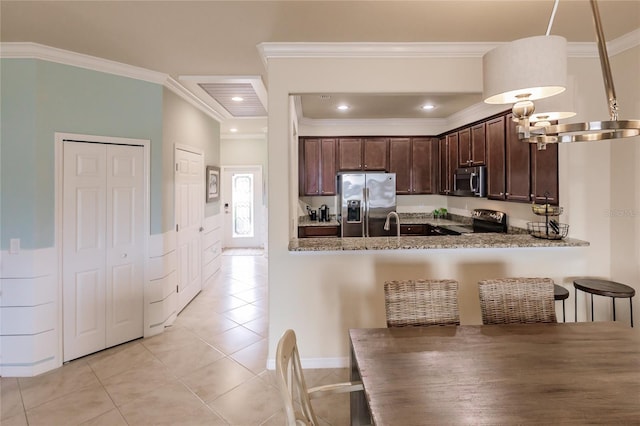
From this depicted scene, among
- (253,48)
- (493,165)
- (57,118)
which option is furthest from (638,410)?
(57,118)

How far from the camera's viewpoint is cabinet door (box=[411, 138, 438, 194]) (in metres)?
5.52

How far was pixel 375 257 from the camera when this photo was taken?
283 centimetres

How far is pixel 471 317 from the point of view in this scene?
2.87m

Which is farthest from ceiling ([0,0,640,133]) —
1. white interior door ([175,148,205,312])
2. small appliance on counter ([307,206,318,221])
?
small appliance on counter ([307,206,318,221])

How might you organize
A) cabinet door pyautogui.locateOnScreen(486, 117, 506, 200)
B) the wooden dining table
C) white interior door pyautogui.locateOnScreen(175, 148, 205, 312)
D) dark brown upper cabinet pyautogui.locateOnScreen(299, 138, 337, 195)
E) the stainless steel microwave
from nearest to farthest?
the wooden dining table → cabinet door pyautogui.locateOnScreen(486, 117, 506, 200) → white interior door pyautogui.locateOnScreen(175, 148, 205, 312) → the stainless steel microwave → dark brown upper cabinet pyautogui.locateOnScreen(299, 138, 337, 195)

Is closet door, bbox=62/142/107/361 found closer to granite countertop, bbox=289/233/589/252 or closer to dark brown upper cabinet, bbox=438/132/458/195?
granite countertop, bbox=289/233/589/252

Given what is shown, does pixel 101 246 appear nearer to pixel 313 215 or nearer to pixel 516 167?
pixel 313 215

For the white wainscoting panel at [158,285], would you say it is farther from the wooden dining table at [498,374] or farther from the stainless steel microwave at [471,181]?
the stainless steel microwave at [471,181]

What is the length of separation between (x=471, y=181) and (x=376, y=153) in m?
1.60

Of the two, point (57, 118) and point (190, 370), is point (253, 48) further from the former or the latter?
point (190, 370)

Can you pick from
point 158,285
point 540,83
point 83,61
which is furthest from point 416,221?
point 83,61

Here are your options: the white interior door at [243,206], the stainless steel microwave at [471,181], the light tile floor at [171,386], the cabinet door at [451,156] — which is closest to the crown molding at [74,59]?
the light tile floor at [171,386]

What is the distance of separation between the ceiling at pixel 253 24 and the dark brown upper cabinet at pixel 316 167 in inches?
92.2

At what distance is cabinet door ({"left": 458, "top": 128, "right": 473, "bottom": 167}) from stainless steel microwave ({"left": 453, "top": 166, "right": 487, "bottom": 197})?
0.10m
